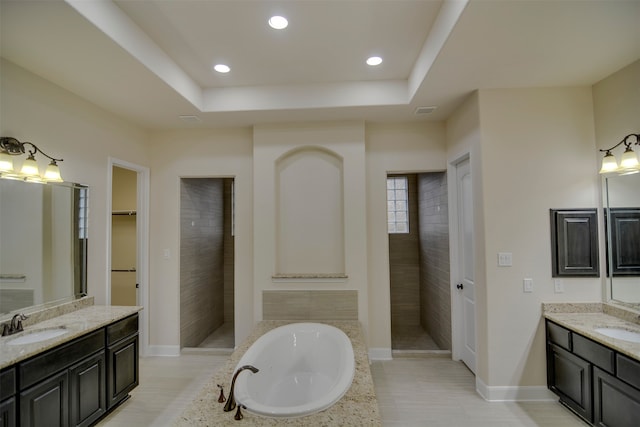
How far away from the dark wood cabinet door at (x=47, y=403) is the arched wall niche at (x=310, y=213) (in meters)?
2.10

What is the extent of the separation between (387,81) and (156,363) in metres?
4.19

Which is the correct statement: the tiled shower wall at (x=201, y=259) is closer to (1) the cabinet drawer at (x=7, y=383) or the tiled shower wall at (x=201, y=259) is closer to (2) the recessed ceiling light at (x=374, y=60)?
(1) the cabinet drawer at (x=7, y=383)

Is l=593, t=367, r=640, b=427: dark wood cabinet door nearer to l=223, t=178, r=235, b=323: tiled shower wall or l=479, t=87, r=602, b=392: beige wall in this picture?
l=479, t=87, r=602, b=392: beige wall

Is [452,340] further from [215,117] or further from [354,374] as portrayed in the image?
[215,117]

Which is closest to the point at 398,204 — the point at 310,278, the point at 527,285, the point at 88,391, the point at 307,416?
the point at 310,278

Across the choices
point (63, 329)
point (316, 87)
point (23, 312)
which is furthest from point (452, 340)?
point (23, 312)

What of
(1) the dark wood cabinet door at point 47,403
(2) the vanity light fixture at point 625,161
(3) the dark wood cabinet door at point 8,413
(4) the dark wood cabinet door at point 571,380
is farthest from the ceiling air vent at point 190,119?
(4) the dark wood cabinet door at point 571,380

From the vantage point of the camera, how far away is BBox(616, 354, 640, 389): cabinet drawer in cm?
183

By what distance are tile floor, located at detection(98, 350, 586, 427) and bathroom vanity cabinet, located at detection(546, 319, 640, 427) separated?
0.26m

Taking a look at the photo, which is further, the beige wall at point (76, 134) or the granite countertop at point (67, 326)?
the beige wall at point (76, 134)

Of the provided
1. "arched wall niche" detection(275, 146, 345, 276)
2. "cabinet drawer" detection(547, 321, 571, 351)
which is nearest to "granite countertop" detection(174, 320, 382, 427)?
"arched wall niche" detection(275, 146, 345, 276)

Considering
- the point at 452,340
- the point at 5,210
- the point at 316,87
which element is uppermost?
the point at 316,87

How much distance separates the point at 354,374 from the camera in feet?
7.02

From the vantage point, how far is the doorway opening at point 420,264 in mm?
3777
